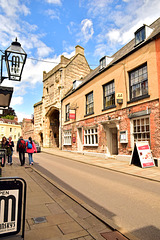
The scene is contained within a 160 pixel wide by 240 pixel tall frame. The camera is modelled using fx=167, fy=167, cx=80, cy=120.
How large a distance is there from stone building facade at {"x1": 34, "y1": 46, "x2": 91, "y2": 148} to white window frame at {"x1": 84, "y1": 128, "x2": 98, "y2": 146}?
25.6 ft

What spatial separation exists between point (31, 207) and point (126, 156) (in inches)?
355

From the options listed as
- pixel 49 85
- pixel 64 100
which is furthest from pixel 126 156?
pixel 49 85

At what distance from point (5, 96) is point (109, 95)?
1098 centimetres

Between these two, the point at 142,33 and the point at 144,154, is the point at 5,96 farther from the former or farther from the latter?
the point at 142,33

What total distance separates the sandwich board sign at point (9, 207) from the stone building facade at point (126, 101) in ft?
29.4

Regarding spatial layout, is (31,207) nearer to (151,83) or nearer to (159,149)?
(159,149)

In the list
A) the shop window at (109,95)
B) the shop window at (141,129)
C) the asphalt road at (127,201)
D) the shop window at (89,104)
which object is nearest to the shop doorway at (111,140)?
the shop window at (109,95)

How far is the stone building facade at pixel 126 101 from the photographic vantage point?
33.1 ft

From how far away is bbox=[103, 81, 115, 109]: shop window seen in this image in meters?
13.8

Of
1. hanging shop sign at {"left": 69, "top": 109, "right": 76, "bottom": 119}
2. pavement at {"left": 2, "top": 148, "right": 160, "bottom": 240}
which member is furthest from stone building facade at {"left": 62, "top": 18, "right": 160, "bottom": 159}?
pavement at {"left": 2, "top": 148, "right": 160, "bottom": 240}

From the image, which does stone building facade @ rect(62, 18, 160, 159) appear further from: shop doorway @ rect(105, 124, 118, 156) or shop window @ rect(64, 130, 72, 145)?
shop window @ rect(64, 130, 72, 145)

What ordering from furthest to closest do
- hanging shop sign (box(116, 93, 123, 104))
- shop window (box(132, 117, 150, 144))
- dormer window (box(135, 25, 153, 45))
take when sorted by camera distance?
hanging shop sign (box(116, 93, 123, 104)), dormer window (box(135, 25, 153, 45)), shop window (box(132, 117, 150, 144))

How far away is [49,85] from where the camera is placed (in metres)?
29.1

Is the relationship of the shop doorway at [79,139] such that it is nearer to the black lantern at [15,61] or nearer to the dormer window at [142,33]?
the dormer window at [142,33]
